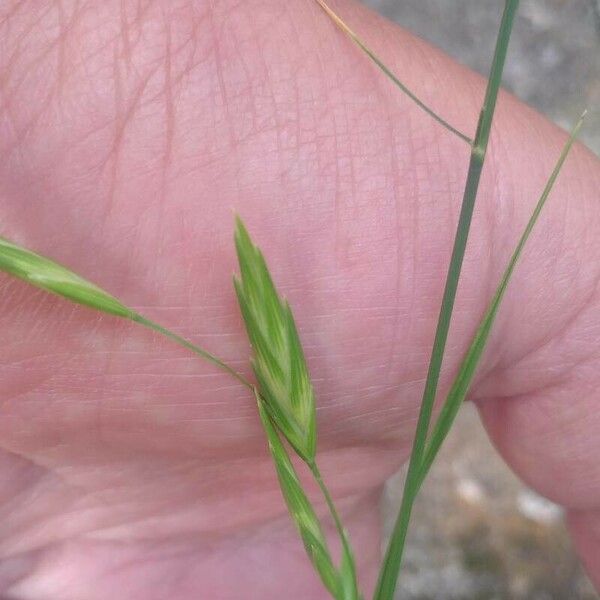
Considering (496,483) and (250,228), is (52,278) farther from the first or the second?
(496,483)

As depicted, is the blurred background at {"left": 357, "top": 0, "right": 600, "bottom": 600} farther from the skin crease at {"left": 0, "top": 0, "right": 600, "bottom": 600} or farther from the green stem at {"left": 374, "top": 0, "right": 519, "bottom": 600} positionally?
the green stem at {"left": 374, "top": 0, "right": 519, "bottom": 600}

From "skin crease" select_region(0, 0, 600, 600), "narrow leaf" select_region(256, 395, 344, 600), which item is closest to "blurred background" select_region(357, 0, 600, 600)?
"skin crease" select_region(0, 0, 600, 600)

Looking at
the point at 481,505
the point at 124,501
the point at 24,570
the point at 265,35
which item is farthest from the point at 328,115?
the point at 481,505

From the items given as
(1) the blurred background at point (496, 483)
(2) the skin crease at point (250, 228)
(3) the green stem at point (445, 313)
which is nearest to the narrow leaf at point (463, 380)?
(3) the green stem at point (445, 313)

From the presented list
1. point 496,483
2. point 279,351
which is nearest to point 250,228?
point 279,351

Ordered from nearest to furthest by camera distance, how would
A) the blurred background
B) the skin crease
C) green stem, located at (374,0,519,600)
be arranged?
1. green stem, located at (374,0,519,600)
2. the skin crease
3. the blurred background

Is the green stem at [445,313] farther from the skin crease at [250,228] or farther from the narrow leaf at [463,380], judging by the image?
the skin crease at [250,228]
